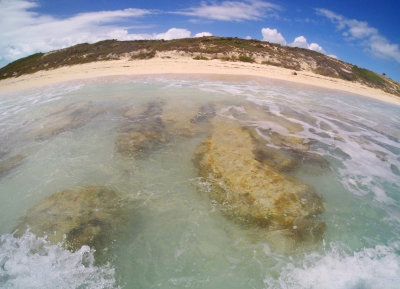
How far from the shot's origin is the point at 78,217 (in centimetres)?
492

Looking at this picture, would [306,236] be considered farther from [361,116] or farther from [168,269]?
[361,116]

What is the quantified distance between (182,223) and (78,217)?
2.09 metres

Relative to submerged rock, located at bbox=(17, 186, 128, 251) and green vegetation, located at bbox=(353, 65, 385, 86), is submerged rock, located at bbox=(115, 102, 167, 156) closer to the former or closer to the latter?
submerged rock, located at bbox=(17, 186, 128, 251)

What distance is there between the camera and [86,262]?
4047 millimetres

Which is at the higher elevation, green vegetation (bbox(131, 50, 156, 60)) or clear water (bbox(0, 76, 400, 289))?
green vegetation (bbox(131, 50, 156, 60))

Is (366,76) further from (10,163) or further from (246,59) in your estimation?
(10,163)

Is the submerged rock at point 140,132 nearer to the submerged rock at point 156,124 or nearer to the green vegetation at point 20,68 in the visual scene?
the submerged rock at point 156,124

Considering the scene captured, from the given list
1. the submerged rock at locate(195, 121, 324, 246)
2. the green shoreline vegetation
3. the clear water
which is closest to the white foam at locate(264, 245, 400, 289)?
the clear water

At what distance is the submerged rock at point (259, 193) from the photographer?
496 cm

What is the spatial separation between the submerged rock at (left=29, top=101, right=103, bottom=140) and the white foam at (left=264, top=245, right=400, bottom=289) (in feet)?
30.6

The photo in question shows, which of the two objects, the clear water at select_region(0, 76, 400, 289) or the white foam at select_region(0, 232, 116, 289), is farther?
the clear water at select_region(0, 76, 400, 289)

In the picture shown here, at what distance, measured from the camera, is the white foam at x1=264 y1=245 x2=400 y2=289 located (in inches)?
152

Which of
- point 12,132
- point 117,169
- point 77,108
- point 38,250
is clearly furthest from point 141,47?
point 38,250

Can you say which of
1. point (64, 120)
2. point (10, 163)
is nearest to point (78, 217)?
point (10, 163)
